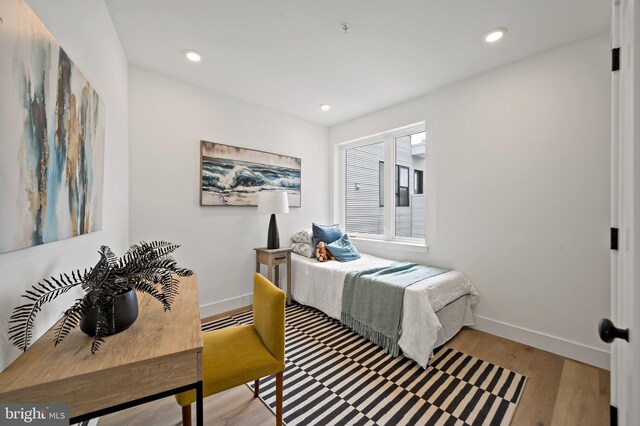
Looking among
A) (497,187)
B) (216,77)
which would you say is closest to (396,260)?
(497,187)

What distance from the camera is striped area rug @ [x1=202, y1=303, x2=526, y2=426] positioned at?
1572 millimetres

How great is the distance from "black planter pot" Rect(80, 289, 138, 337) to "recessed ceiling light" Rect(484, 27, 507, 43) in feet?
9.47

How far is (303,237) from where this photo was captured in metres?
3.57

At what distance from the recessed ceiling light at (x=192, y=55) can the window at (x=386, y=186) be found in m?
2.40

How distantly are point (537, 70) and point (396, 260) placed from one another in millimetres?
2383

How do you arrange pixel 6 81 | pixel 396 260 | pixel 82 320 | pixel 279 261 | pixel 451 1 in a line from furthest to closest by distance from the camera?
1. pixel 396 260
2. pixel 279 261
3. pixel 451 1
4. pixel 82 320
5. pixel 6 81

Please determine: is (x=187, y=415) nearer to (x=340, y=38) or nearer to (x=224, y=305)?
(x=224, y=305)

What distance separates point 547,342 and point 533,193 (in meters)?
1.31

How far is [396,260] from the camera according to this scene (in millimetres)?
3406

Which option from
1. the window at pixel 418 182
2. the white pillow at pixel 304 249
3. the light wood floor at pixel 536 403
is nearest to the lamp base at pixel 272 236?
the white pillow at pixel 304 249

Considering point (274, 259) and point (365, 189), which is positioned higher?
point (365, 189)

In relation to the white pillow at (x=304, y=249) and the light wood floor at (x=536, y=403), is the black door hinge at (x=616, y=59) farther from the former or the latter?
the white pillow at (x=304, y=249)

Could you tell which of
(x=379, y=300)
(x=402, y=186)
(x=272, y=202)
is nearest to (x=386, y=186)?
(x=402, y=186)

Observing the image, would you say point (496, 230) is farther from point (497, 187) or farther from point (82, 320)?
point (82, 320)
